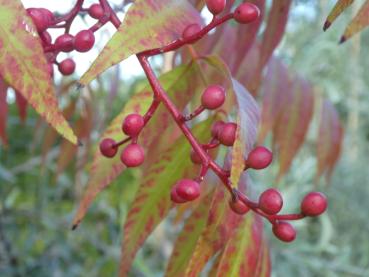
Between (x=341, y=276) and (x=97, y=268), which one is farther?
(x=341, y=276)

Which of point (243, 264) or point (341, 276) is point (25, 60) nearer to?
point (243, 264)

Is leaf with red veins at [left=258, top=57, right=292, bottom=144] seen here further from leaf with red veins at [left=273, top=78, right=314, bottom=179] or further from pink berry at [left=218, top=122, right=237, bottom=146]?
A: pink berry at [left=218, top=122, right=237, bottom=146]

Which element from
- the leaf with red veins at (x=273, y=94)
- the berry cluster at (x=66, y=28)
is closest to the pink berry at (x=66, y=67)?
the berry cluster at (x=66, y=28)

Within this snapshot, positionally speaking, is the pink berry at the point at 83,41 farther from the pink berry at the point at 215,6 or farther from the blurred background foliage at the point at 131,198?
the blurred background foliage at the point at 131,198

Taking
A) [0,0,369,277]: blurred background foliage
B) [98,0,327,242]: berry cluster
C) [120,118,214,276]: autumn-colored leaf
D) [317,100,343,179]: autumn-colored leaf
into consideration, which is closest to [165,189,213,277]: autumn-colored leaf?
[120,118,214,276]: autumn-colored leaf

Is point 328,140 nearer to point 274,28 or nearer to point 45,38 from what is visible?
point 274,28

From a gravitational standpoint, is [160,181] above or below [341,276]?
above

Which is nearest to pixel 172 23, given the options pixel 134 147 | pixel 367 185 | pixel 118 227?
pixel 134 147
